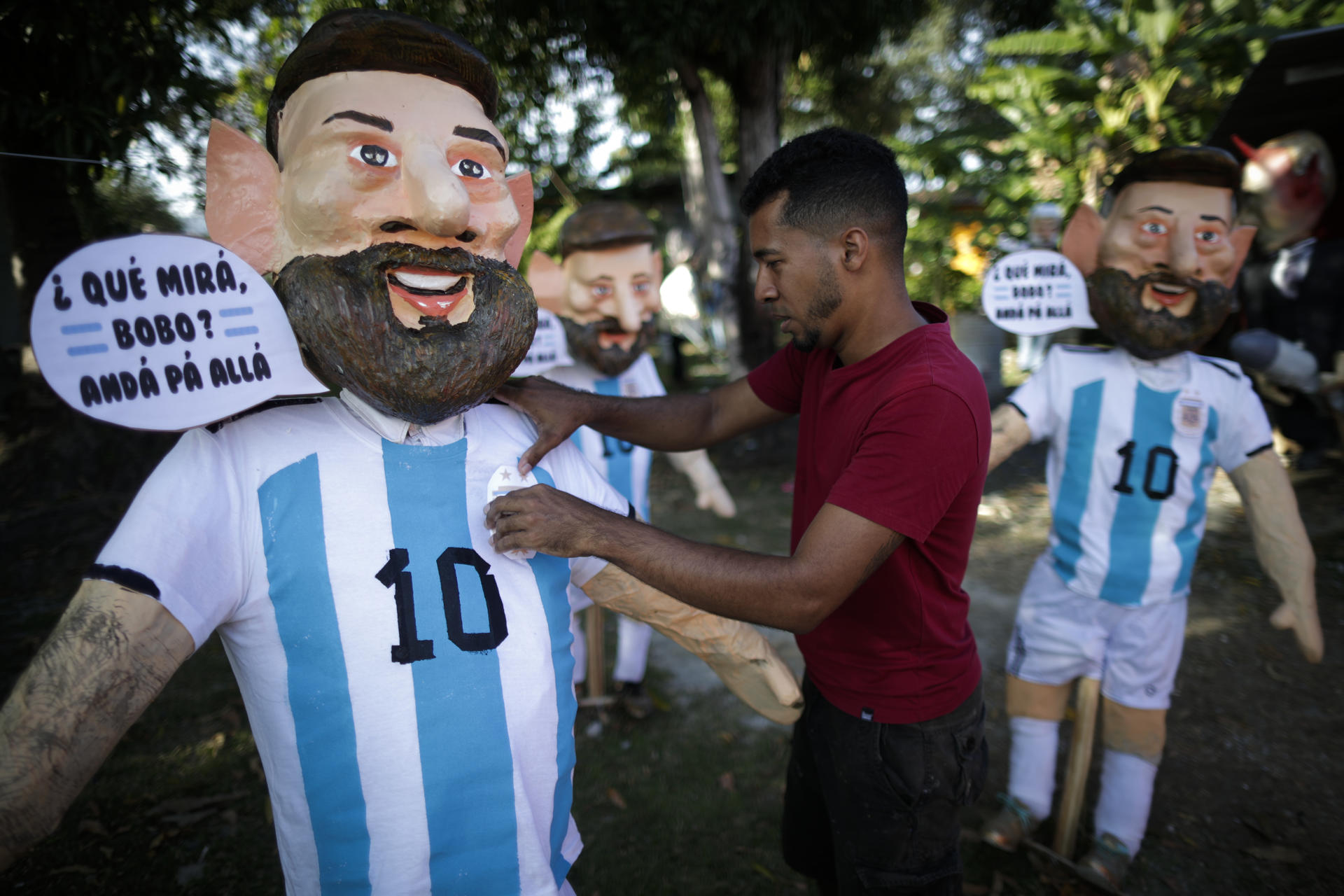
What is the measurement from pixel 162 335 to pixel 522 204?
881 mm

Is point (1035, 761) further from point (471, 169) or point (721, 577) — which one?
point (471, 169)

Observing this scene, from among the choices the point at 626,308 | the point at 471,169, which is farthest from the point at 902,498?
the point at 626,308

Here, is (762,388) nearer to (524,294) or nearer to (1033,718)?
(524,294)

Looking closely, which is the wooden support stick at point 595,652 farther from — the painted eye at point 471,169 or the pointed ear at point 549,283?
the painted eye at point 471,169

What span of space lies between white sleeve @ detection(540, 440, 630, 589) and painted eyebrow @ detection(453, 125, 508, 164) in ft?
2.27

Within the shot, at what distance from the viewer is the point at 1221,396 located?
262cm

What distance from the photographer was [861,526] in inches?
59.3

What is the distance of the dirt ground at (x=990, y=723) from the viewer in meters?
2.71

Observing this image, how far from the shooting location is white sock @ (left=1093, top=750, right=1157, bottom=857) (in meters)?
2.63

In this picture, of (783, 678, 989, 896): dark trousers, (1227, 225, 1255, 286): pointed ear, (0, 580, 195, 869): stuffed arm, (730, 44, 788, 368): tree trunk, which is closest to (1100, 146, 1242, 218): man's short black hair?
(1227, 225, 1255, 286): pointed ear

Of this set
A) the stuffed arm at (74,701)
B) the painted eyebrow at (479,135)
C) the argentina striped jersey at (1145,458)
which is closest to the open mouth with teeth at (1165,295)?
the argentina striped jersey at (1145,458)

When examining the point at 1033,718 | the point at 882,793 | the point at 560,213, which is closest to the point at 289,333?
the point at 882,793

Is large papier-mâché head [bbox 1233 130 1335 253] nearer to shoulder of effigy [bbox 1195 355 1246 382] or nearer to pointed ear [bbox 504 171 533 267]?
shoulder of effigy [bbox 1195 355 1246 382]

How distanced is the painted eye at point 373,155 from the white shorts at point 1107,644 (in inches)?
101
